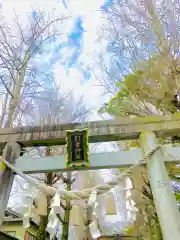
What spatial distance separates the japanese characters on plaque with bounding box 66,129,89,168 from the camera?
10.1 ft

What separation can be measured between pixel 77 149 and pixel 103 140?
518 mm

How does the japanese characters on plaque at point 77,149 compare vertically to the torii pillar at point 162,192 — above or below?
above

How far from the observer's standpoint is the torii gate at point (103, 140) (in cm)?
299

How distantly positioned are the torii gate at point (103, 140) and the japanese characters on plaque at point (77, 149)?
12cm

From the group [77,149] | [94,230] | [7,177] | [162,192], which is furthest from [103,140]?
[7,177]

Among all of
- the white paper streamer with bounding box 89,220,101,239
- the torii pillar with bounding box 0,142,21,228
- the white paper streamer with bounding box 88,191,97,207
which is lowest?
the white paper streamer with bounding box 89,220,101,239

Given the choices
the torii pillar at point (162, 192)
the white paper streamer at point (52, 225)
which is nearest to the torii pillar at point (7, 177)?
the white paper streamer at point (52, 225)

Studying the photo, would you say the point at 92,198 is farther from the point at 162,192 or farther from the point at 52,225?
the point at 162,192

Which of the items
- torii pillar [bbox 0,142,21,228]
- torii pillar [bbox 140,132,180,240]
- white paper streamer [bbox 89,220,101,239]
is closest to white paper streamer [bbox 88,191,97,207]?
white paper streamer [bbox 89,220,101,239]

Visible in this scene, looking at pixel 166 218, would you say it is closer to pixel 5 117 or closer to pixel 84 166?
pixel 84 166

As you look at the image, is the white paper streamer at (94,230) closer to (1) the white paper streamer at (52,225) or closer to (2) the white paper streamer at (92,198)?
(2) the white paper streamer at (92,198)

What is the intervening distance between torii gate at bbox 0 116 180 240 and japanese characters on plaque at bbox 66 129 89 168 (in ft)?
0.38

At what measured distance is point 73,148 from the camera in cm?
322

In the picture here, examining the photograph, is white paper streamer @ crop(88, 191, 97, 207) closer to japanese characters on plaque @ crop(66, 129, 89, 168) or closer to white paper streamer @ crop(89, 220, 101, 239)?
white paper streamer @ crop(89, 220, 101, 239)
